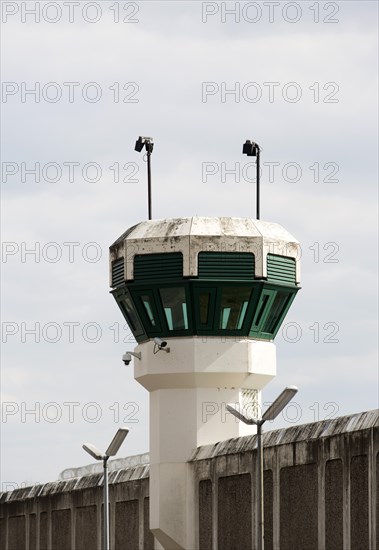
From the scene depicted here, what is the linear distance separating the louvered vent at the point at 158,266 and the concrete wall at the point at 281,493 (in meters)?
4.21

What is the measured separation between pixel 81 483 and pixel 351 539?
18105 mm

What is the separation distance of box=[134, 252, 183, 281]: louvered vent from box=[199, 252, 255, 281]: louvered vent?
1.79 ft

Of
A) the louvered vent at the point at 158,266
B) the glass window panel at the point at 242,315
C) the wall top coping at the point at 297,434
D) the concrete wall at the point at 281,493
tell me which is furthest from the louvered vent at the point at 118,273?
the concrete wall at the point at 281,493

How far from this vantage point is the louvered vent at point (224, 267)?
38469mm

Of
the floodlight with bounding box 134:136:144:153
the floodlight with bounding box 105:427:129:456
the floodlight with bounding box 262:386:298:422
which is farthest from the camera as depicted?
the floodlight with bounding box 134:136:144:153

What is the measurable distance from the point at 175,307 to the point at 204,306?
29.6 inches

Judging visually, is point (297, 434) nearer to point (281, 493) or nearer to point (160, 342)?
point (281, 493)

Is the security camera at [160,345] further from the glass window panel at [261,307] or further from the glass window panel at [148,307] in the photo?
the glass window panel at [261,307]

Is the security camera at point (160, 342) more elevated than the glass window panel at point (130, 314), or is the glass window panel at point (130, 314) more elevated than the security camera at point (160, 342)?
the glass window panel at point (130, 314)

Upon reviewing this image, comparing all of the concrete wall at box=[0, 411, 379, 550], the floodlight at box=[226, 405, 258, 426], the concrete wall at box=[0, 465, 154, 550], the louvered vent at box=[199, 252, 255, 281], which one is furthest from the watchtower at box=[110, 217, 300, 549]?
the floodlight at box=[226, 405, 258, 426]

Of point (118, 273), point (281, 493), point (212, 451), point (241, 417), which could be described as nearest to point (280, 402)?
point (241, 417)

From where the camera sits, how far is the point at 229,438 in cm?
3928

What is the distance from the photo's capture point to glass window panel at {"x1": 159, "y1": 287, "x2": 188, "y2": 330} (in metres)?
38.8

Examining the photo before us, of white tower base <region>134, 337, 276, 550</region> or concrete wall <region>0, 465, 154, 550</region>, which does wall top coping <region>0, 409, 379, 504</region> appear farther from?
white tower base <region>134, 337, 276, 550</region>
